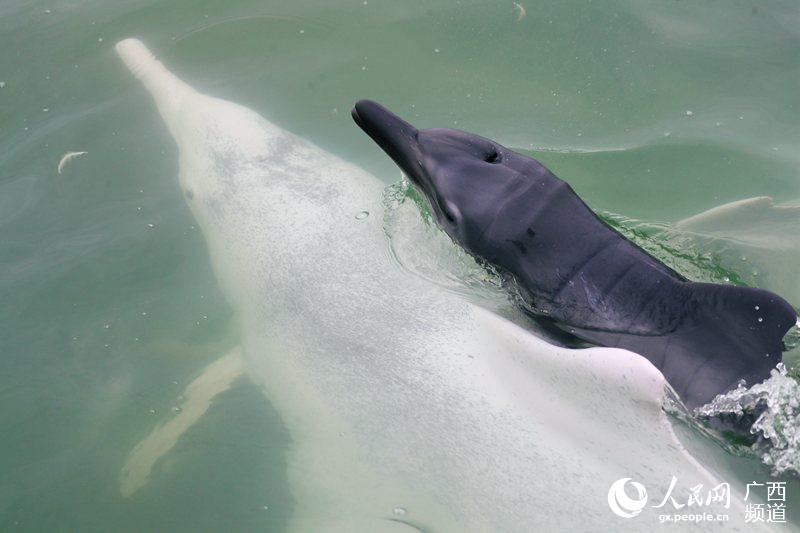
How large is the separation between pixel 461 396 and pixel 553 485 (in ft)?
2.28

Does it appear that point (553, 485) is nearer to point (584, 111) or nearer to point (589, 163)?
point (589, 163)

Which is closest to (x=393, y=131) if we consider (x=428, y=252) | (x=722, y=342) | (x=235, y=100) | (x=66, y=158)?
(x=428, y=252)

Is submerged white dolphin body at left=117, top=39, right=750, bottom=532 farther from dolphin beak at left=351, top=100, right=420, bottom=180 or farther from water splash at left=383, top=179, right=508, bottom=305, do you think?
dolphin beak at left=351, top=100, right=420, bottom=180

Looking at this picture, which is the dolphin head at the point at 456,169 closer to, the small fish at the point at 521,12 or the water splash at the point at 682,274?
the water splash at the point at 682,274

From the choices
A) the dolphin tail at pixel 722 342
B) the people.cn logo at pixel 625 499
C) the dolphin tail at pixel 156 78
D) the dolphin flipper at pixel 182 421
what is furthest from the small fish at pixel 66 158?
the people.cn logo at pixel 625 499

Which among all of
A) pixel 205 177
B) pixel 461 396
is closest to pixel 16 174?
pixel 205 177

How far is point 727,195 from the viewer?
6.32m

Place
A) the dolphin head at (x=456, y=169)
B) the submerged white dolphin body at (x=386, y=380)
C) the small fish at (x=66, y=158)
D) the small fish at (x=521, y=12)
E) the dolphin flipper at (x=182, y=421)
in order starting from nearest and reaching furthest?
the submerged white dolphin body at (x=386, y=380) < the dolphin head at (x=456, y=169) < the dolphin flipper at (x=182, y=421) < the small fish at (x=66, y=158) < the small fish at (x=521, y=12)

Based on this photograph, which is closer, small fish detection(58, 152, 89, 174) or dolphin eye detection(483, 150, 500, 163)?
dolphin eye detection(483, 150, 500, 163)

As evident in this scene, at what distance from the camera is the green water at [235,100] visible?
4.97 meters

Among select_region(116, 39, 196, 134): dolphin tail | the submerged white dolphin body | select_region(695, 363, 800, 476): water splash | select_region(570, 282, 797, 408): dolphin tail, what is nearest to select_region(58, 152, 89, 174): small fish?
select_region(116, 39, 196, 134): dolphin tail

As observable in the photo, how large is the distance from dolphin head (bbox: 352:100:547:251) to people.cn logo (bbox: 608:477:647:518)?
1.40 metres

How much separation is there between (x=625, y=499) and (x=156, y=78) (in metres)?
5.44

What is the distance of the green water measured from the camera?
4.97 meters
